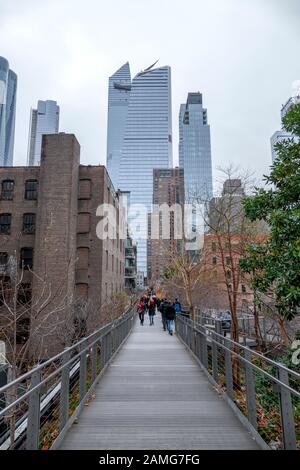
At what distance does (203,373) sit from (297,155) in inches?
219

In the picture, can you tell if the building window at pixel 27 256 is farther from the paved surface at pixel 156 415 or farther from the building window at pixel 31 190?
the paved surface at pixel 156 415

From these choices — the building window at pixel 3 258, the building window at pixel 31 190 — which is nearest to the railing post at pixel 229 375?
the building window at pixel 3 258

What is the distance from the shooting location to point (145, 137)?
559 feet

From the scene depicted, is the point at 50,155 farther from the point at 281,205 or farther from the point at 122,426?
the point at 122,426

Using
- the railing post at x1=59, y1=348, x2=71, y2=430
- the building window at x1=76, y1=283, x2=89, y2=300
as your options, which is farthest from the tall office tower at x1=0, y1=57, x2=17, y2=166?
the railing post at x1=59, y1=348, x2=71, y2=430

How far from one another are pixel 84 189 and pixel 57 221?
196 inches

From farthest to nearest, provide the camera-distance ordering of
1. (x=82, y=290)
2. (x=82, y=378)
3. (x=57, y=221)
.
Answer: (x=82, y=290) → (x=57, y=221) → (x=82, y=378)

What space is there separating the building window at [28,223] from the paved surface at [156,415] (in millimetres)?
24688

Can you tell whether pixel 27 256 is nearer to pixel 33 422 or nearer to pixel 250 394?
pixel 33 422

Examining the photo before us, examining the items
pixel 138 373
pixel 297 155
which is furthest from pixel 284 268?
pixel 138 373

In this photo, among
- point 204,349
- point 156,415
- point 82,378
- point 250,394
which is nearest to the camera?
point 250,394

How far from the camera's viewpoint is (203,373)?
23.7 ft

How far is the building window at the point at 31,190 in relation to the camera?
101 ft

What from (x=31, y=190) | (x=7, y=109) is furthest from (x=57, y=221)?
(x=7, y=109)
